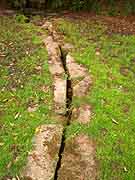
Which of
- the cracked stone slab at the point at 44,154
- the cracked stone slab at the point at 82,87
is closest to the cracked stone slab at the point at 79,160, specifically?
the cracked stone slab at the point at 44,154

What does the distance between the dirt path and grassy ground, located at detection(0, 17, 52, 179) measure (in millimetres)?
142

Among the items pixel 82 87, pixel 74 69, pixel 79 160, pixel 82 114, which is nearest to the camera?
pixel 79 160

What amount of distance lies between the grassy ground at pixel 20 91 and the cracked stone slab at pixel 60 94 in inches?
4.3

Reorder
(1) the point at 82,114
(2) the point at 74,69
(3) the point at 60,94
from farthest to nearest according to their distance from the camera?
(2) the point at 74,69
(3) the point at 60,94
(1) the point at 82,114

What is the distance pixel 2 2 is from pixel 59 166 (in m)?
5.57

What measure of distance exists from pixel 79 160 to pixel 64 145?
13.3 inches

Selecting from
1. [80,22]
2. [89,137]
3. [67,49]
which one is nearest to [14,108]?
[89,137]

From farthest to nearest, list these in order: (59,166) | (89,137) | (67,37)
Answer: (67,37) → (89,137) → (59,166)

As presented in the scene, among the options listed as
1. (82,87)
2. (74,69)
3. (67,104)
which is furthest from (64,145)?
(74,69)

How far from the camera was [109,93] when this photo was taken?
5.99 m

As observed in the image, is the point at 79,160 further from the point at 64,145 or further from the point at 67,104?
the point at 67,104

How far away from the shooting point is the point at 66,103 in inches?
226

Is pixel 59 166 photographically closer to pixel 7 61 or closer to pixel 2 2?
pixel 7 61

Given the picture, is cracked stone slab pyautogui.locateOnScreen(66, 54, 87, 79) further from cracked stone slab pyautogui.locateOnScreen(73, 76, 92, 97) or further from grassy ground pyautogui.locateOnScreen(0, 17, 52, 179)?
grassy ground pyautogui.locateOnScreen(0, 17, 52, 179)
